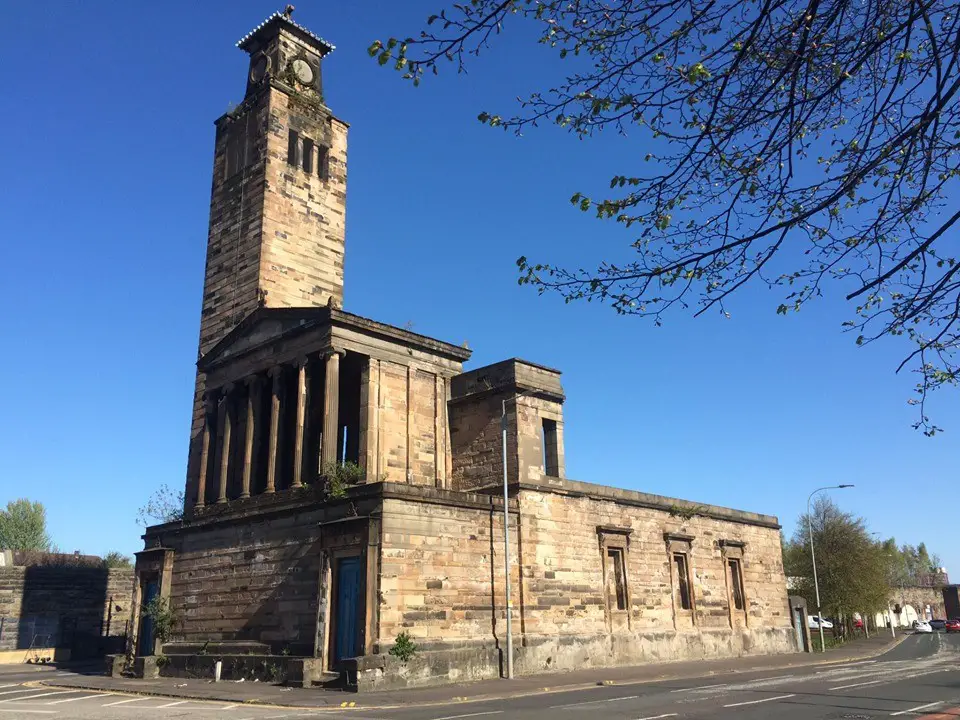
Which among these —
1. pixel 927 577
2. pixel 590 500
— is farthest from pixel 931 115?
pixel 927 577

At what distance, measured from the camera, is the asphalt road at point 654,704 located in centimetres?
1420

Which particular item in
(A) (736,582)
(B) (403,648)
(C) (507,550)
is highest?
(C) (507,550)

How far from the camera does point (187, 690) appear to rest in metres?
21.0

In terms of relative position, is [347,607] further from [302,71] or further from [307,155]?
[302,71]

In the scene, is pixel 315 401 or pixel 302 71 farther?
pixel 302 71

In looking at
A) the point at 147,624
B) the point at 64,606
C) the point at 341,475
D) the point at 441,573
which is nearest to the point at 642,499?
the point at 441,573

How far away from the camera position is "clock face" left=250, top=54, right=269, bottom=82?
3716 centimetres

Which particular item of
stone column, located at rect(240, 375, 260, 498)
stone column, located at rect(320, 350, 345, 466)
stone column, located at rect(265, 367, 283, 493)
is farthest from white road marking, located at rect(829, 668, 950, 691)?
stone column, located at rect(240, 375, 260, 498)

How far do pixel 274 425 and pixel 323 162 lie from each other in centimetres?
1463

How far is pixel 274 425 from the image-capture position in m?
28.1

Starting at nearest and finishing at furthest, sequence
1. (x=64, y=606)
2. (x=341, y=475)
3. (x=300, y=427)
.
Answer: (x=341, y=475) → (x=300, y=427) → (x=64, y=606)

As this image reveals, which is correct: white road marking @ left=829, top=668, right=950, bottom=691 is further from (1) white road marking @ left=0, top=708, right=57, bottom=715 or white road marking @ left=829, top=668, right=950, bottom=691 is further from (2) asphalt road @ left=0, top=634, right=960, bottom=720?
(1) white road marking @ left=0, top=708, right=57, bottom=715

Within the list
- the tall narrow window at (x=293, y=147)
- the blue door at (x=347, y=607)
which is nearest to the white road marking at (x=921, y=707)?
the blue door at (x=347, y=607)

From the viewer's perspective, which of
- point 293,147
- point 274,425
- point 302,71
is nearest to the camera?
point 274,425
